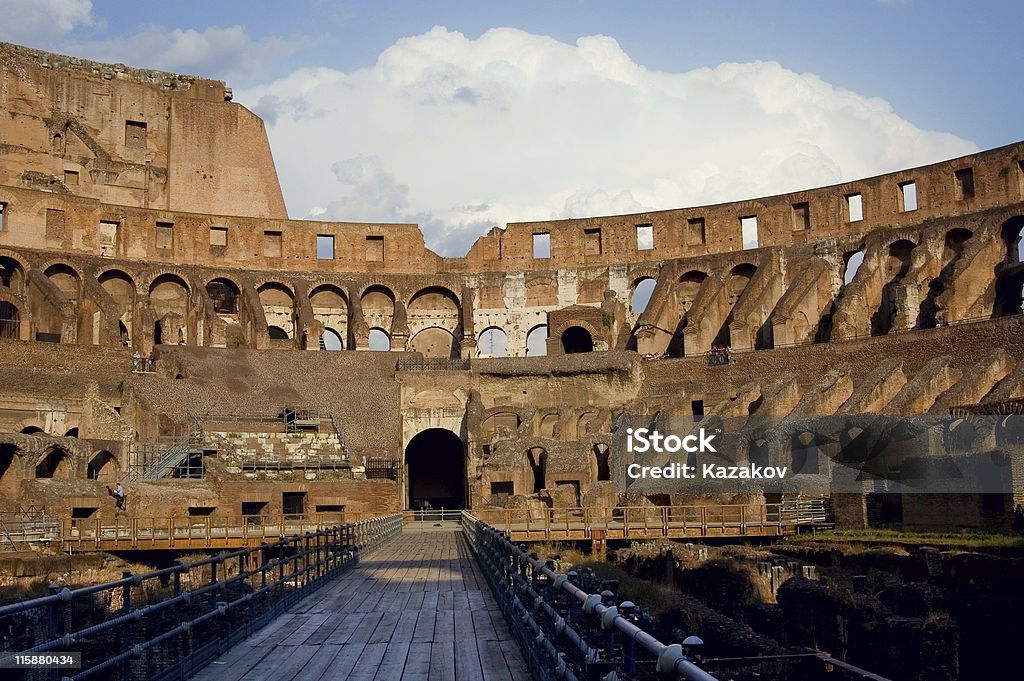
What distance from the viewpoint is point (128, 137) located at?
55.1 metres

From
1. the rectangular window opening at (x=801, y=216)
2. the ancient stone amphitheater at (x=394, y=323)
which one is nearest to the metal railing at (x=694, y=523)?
the ancient stone amphitheater at (x=394, y=323)

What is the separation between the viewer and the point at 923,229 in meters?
43.9

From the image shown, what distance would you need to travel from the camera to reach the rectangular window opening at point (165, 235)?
4912 cm

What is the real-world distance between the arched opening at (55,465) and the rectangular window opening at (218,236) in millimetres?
18825

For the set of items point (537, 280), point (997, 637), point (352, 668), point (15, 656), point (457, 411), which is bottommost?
point (997, 637)

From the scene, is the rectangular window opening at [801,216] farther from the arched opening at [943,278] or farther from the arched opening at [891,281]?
the arched opening at [943,278]

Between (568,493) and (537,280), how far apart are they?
739 inches

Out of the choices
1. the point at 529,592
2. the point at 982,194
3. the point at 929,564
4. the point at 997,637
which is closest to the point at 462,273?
the point at 982,194

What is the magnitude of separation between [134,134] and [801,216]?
32.2 m

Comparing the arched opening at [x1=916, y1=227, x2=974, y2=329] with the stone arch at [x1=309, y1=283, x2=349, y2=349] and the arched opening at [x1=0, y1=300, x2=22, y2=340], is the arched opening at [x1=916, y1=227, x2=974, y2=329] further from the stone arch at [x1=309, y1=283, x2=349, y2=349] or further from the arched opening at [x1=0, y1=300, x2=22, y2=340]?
the arched opening at [x1=0, y1=300, x2=22, y2=340]

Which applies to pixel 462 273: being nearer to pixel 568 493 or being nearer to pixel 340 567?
pixel 568 493

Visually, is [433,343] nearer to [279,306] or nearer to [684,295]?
[279,306]

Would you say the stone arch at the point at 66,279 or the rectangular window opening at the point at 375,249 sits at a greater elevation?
the rectangular window opening at the point at 375,249

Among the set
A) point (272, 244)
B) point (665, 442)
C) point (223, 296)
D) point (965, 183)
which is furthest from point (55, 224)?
point (965, 183)
